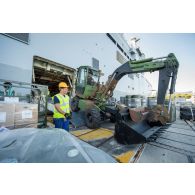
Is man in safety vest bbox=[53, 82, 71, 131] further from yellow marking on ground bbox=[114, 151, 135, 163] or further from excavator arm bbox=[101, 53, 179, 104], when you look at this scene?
excavator arm bbox=[101, 53, 179, 104]

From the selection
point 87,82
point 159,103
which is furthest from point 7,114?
point 159,103

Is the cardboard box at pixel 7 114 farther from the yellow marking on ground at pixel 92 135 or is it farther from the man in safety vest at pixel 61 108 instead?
the yellow marking on ground at pixel 92 135

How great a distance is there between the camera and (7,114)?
198 cm

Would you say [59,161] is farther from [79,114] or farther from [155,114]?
[79,114]

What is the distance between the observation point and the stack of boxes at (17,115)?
1.94 meters

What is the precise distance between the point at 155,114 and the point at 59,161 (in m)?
3.20

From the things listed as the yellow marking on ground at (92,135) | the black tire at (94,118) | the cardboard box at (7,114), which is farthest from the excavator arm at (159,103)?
the cardboard box at (7,114)

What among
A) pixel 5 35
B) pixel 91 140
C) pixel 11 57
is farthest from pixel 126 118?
pixel 5 35

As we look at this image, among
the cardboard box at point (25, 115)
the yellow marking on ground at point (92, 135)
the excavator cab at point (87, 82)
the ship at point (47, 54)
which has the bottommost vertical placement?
the yellow marking on ground at point (92, 135)

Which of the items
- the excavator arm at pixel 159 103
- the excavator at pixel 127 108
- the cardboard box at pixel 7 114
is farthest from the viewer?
the excavator arm at pixel 159 103

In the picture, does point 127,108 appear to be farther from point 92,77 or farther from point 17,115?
point 17,115

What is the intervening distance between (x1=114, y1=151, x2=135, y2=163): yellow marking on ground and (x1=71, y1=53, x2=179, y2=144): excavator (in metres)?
0.43

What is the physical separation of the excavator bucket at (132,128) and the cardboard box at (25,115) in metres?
1.81

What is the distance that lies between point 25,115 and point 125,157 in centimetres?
197
